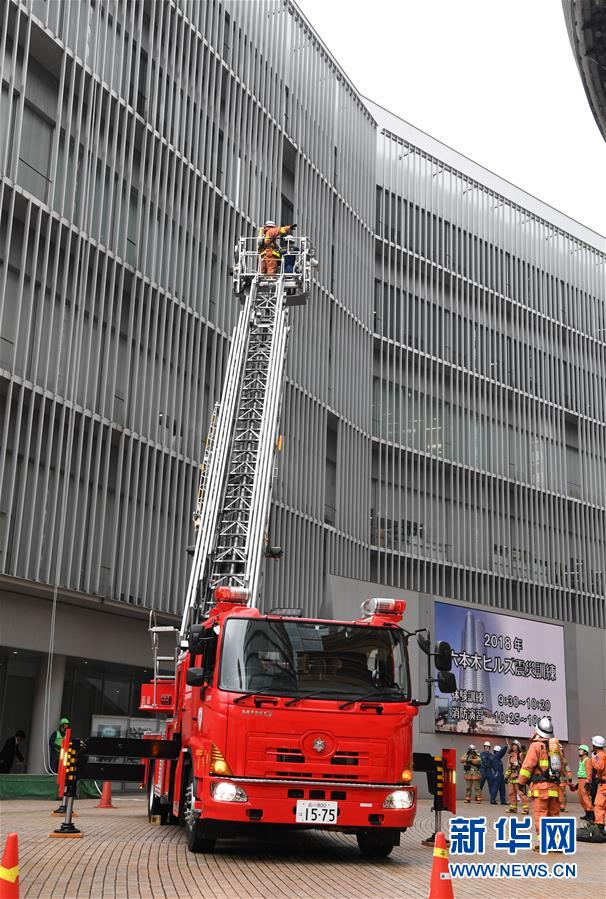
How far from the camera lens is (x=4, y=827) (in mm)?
13766

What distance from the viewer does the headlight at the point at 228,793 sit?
10.5m

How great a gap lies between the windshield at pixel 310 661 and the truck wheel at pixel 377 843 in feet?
5.20

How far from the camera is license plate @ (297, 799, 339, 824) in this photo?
34.4 feet

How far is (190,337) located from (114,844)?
58.5 ft

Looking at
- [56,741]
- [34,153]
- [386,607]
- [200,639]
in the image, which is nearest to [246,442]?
[386,607]

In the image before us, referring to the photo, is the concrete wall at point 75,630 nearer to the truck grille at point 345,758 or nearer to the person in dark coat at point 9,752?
the person in dark coat at point 9,752

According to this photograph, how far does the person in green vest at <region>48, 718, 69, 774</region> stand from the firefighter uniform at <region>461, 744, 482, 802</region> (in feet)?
34.9

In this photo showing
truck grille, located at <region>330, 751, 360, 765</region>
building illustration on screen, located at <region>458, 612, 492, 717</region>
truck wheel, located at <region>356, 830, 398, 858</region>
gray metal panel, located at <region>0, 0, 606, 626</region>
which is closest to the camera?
truck grille, located at <region>330, 751, 360, 765</region>

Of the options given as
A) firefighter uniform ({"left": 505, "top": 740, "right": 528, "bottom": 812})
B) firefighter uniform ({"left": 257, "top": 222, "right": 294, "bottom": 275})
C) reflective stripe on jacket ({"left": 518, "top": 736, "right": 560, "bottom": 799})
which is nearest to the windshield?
reflective stripe on jacket ({"left": 518, "top": 736, "right": 560, "bottom": 799})

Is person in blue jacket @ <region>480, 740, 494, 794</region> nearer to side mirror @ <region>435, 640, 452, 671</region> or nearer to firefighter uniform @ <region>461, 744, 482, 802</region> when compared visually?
firefighter uniform @ <region>461, 744, 482, 802</region>

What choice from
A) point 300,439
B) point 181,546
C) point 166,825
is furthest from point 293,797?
point 300,439

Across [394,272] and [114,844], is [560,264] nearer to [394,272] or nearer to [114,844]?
[394,272]

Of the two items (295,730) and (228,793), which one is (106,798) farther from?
(295,730)

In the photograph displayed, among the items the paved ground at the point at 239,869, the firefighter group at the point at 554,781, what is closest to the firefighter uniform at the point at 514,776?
the firefighter group at the point at 554,781
